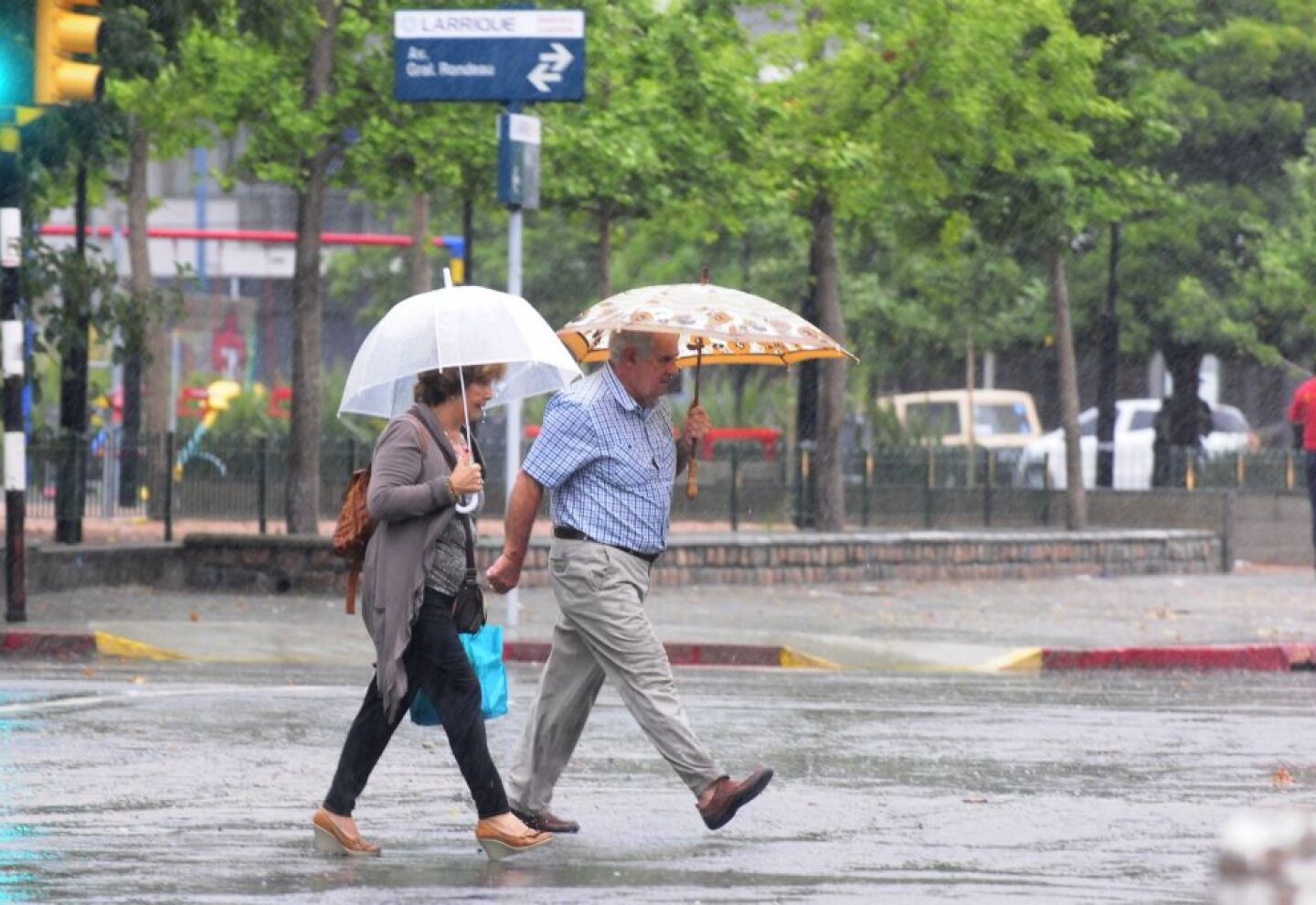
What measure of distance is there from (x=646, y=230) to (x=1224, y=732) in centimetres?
1693

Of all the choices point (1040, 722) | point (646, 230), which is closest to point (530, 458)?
point (1040, 722)

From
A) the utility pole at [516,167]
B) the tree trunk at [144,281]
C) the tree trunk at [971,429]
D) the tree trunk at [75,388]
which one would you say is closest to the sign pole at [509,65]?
the utility pole at [516,167]

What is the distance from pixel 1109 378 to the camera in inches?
1350

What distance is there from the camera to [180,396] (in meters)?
38.2

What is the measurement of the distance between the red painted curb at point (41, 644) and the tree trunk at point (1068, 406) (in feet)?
49.1

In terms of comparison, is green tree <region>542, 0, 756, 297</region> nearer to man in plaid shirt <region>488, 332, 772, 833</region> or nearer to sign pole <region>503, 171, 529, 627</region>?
sign pole <region>503, 171, 529, 627</region>

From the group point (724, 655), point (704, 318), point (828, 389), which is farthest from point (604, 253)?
point (704, 318)

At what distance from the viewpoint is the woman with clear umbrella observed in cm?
755

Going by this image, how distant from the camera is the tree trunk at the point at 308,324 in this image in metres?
21.6

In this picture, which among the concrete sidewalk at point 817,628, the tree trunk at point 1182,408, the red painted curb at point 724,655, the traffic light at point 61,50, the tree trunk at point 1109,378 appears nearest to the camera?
the traffic light at point 61,50

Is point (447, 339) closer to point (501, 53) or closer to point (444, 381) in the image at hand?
point (444, 381)

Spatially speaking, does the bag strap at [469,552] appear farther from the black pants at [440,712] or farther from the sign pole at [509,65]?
the sign pole at [509,65]

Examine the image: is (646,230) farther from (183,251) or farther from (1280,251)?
(183,251)

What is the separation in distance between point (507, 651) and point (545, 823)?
315 inches
